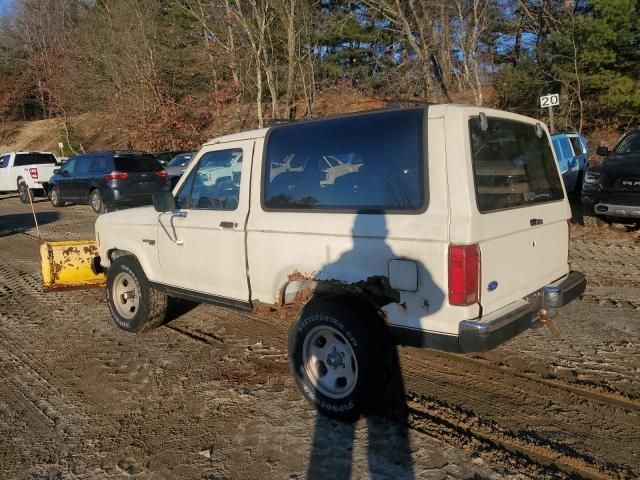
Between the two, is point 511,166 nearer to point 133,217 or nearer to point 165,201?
point 165,201

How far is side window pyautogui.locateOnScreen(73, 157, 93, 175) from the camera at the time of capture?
15539 mm

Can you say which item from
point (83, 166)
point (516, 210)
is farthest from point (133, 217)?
point (83, 166)

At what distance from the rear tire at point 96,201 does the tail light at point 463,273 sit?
13.7m

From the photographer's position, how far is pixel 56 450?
11.2 ft

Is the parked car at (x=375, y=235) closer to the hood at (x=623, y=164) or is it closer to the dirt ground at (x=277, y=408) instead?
the dirt ground at (x=277, y=408)

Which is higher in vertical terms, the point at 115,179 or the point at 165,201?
the point at 115,179

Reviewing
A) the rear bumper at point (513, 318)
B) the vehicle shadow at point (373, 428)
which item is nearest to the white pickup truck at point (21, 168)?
the vehicle shadow at point (373, 428)

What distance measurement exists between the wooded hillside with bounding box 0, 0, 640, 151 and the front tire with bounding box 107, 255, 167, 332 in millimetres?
17522

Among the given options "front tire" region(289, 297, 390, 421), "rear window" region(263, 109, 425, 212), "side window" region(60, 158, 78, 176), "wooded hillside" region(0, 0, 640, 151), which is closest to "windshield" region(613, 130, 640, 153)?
"rear window" region(263, 109, 425, 212)

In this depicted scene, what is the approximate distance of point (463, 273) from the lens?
3039 millimetres

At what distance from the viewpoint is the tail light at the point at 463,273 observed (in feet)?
9.97

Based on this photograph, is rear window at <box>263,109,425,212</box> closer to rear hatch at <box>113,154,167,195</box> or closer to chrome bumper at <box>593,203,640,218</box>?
chrome bumper at <box>593,203,640,218</box>

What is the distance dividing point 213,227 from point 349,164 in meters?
1.38

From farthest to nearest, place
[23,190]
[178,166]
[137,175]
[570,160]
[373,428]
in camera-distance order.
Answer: [23,190] < [178,166] < [137,175] < [570,160] < [373,428]
